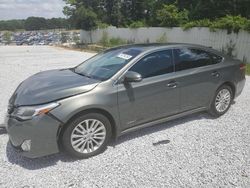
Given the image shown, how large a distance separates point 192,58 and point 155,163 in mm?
2051

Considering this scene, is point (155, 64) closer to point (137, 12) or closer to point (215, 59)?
point (215, 59)

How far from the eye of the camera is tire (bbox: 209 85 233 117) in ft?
15.9

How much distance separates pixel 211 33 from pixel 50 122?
43.6 feet

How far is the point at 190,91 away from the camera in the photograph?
173 inches

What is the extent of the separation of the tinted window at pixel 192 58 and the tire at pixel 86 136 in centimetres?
160

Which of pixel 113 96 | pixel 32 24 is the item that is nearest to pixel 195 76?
pixel 113 96

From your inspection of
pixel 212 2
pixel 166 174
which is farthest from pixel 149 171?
pixel 212 2

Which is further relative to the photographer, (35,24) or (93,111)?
(35,24)

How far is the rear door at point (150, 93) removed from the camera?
3.72 meters

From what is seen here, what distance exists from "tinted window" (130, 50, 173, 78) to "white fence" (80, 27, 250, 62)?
9.53 metres

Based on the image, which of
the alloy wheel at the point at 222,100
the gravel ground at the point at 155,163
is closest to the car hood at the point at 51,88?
the gravel ground at the point at 155,163

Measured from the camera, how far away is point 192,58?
14.8 feet

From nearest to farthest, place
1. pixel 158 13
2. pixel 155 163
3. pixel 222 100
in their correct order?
1. pixel 155 163
2. pixel 222 100
3. pixel 158 13

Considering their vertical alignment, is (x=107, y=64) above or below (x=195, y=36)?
below
